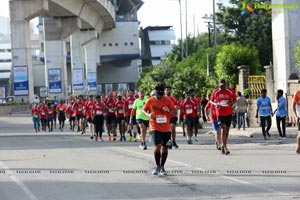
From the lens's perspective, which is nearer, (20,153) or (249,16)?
(20,153)

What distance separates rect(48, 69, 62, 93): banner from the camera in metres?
63.2

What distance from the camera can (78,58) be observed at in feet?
258

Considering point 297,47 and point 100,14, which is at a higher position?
point 100,14

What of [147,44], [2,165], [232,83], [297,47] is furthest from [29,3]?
[147,44]

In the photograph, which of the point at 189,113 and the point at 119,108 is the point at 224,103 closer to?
A: the point at 189,113

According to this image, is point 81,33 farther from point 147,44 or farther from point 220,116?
point 220,116

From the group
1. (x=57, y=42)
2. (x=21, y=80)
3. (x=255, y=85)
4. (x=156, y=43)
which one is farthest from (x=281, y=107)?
(x=156, y=43)

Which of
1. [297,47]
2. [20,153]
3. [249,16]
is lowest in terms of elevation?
[20,153]

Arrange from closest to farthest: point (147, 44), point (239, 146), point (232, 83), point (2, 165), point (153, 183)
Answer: point (153, 183) < point (2, 165) < point (239, 146) < point (232, 83) < point (147, 44)

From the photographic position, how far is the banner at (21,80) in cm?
5347

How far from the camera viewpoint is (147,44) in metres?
131

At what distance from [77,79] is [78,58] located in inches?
265

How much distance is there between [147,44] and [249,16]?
74.2 metres

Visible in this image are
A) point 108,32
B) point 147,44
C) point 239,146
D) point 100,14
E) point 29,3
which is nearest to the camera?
point 239,146
